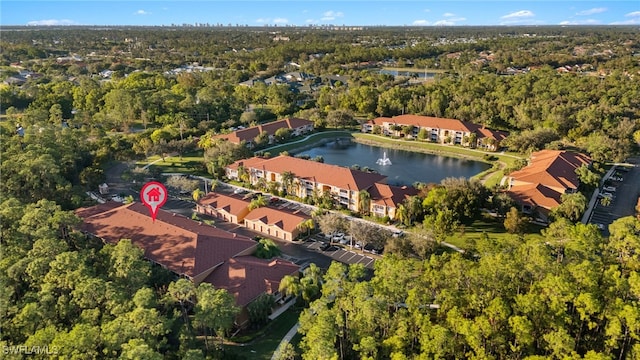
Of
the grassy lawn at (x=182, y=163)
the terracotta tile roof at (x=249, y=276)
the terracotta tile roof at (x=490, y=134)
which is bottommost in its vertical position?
the terracotta tile roof at (x=249, y=276)

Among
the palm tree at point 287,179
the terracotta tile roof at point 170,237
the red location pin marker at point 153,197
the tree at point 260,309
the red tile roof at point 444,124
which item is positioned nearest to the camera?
the tree at point 260,309

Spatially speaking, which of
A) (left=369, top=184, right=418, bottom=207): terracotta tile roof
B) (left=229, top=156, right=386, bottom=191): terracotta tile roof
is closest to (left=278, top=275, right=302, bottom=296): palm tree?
(left=369, top=184, right=418, bottom=207): terracotta tile roof

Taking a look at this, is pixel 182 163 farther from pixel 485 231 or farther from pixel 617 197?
pixel 617 197

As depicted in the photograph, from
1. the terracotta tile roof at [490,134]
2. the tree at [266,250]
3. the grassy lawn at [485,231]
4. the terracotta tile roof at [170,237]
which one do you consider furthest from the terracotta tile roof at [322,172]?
the terracotta tile roof at [490,134]

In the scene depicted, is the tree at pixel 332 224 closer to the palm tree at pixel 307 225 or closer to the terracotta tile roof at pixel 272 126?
the palm tree at pixel 307 225

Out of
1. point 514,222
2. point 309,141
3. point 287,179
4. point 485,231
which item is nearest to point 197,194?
point 287,179

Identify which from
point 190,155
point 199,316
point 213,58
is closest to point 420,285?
point 199,316

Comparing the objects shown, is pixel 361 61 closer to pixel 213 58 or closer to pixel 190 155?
pixel 213 58

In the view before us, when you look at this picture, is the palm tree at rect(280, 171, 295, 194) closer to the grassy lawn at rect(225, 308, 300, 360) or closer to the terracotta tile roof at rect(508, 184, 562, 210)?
the grassy lawn at rect(225, 308, 300, 360)

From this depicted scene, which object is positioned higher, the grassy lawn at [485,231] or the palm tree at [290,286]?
the palm tree at [290,286]
